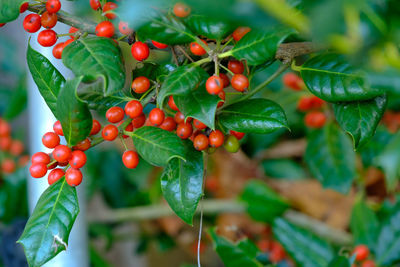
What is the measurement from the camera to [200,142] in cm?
54

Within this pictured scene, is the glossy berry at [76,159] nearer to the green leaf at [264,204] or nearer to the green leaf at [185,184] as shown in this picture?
the green leaf at [185,184]

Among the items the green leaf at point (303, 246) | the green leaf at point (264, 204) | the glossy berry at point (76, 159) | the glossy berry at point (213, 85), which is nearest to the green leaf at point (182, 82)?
the glossy berry at point (213, 85)

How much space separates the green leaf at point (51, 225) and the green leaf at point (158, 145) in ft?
0.34

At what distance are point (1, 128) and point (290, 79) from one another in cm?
93

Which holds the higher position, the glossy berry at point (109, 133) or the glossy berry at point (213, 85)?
the glossy berry at point (213, 85)

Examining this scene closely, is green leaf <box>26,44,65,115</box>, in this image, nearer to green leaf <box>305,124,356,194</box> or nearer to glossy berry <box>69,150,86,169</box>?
glossy berry <box>69,150,86,169</box>

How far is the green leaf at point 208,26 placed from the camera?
0.47m

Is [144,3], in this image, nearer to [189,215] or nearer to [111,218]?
[189,215]

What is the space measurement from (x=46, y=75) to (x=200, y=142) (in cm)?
21

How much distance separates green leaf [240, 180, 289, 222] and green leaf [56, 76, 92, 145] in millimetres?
901

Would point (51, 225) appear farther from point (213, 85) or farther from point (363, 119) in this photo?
point (363, 119)

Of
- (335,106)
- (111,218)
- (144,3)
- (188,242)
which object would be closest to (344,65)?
(335,106)

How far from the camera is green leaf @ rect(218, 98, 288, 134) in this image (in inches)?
21.0

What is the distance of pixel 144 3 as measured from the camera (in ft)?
0.95
